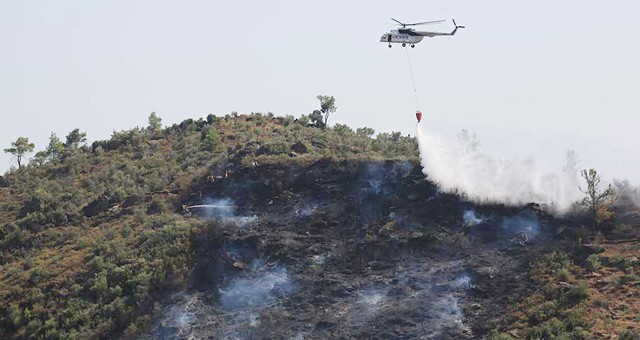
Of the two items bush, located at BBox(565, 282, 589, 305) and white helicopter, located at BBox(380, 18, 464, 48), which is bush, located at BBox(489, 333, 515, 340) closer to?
bush, located at BBox(565, 282, 589, 305)

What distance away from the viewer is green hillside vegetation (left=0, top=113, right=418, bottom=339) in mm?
54719

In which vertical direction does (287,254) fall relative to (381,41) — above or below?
below

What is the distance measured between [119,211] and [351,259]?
23.2m

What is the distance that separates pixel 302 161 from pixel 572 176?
70.7ft

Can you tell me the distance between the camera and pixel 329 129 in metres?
90.2

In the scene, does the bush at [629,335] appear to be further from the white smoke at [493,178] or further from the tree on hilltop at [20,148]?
the tree on hilltop at [20,148]

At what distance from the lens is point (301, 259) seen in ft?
187

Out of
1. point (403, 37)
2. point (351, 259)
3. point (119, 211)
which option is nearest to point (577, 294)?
point (351, 259)

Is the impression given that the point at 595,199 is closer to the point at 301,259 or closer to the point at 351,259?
the point at 351,259

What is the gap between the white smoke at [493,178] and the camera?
2349 inches

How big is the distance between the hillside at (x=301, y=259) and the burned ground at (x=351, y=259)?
0.12m

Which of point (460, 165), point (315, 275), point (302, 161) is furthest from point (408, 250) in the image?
point (302, 161)

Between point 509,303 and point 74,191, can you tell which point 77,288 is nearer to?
point 74,191

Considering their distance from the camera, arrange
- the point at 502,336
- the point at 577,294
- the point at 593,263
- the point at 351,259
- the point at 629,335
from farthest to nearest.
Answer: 1. the point at 351,259
2. the point at 593,263
3. the point at 577,294
4. the point at 502,336
5. the point at 629,335
